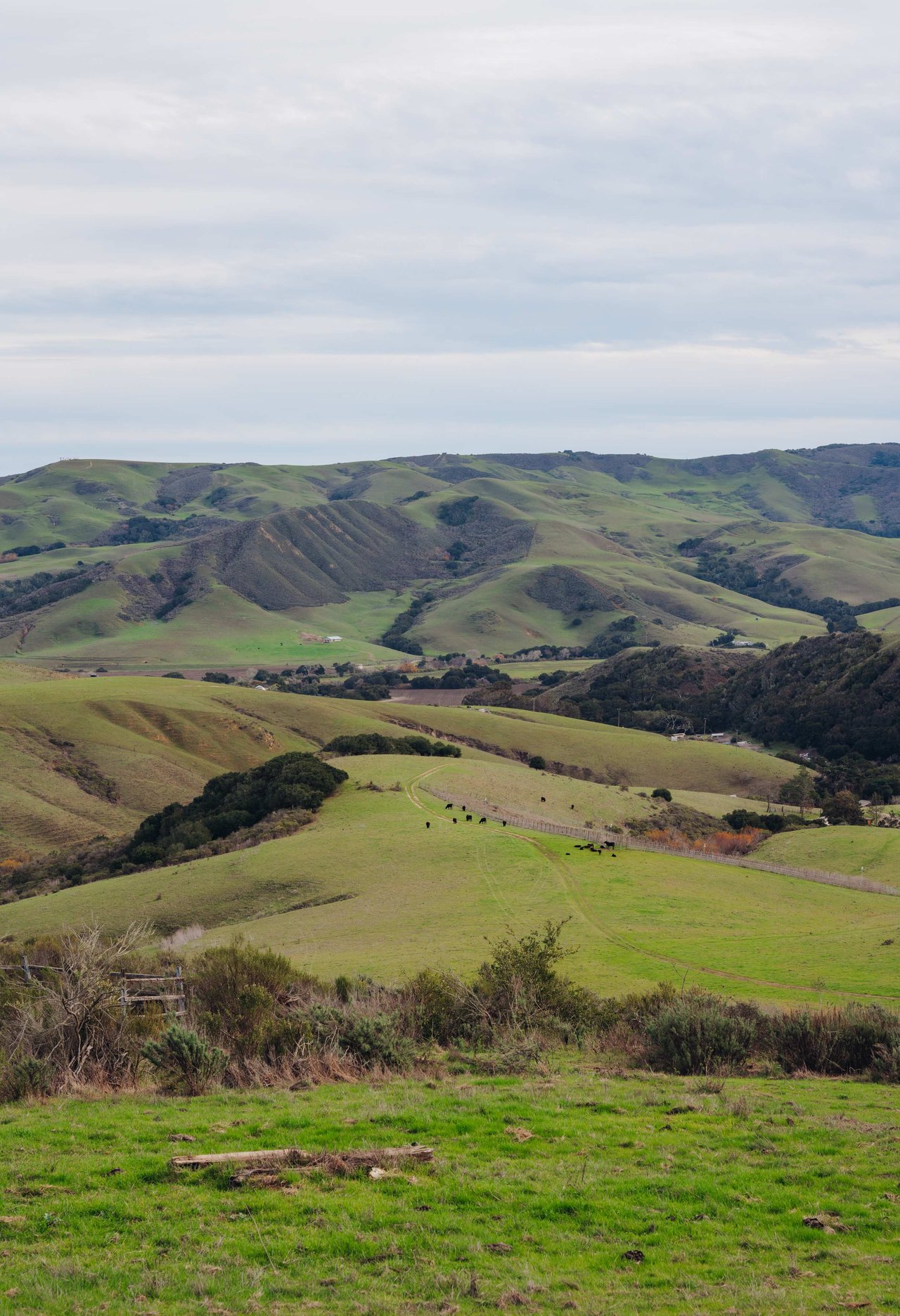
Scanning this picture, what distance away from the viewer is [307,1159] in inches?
508

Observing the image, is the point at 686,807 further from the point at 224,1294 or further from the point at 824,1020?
the point at 224,1294

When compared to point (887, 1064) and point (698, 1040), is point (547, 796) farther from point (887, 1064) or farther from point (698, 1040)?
point (887, 1064)

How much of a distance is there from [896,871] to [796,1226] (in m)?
35.0

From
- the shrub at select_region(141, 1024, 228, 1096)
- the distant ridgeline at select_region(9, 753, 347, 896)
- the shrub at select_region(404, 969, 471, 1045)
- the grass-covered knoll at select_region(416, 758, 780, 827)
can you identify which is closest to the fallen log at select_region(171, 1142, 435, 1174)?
the shrub at select_region(141, 1024, 228, 1096)

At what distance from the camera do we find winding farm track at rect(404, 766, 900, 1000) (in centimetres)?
2498

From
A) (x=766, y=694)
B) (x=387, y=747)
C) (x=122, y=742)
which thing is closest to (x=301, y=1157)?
(x=387, y=747)

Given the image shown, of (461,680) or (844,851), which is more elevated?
(461,680)

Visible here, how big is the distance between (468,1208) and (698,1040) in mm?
8606

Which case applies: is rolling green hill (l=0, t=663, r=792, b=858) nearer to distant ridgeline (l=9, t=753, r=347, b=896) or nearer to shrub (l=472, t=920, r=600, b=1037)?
distant ridgeline (l=9, t=753, r=347, b=896)

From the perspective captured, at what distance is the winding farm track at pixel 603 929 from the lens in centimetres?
2498

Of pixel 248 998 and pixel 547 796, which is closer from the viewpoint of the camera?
pixel 248 998

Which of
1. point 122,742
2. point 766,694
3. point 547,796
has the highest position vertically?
point 122,742

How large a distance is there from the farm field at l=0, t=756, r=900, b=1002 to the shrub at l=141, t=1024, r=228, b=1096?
10122mm

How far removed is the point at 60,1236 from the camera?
11.0 m
